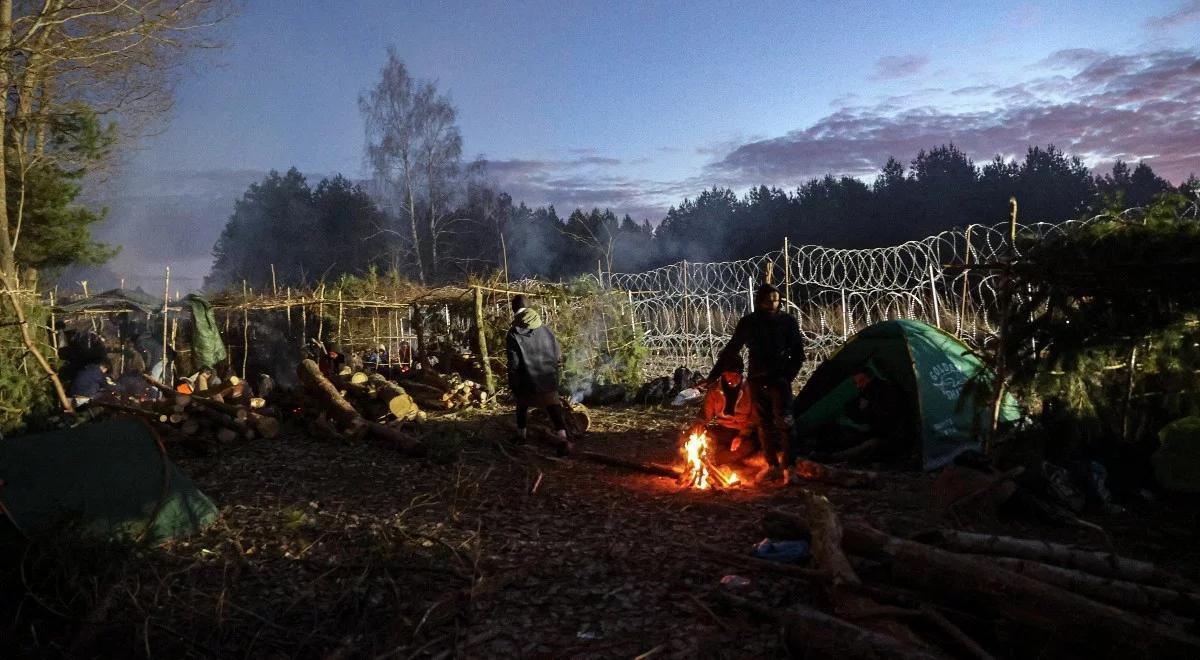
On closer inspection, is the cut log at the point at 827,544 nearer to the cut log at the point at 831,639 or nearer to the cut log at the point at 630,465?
the cut log at the point at 831,639

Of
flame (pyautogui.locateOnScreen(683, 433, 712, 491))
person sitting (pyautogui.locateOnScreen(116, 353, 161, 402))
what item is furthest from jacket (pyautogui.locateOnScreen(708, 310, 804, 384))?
person sitting (pyautogui.locateOnScreen(116, 353, 161, 402))

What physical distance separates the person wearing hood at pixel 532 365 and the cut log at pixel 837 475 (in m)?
2.55

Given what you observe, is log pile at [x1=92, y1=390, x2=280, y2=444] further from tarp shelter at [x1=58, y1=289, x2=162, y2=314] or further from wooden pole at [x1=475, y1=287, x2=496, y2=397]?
tarp shelter at [x1=58, y1=289, x2=162, y2=314]

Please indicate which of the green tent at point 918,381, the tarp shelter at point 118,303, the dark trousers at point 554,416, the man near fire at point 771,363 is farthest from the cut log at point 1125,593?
the tarp shelter at point 118,303

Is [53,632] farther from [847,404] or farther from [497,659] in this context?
[847,404]

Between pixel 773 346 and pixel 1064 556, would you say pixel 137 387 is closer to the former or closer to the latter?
pixel 773 346

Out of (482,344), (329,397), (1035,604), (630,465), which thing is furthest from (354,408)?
(1035,604)

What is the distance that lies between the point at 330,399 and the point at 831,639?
741 cm

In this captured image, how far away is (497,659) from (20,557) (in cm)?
287

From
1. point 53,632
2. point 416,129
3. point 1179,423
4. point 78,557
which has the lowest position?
point 53,632

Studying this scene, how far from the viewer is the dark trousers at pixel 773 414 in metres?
6.38

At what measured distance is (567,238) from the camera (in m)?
33.2

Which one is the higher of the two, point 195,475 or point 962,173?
point 962,173

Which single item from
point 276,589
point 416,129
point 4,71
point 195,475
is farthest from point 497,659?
point 416,129
